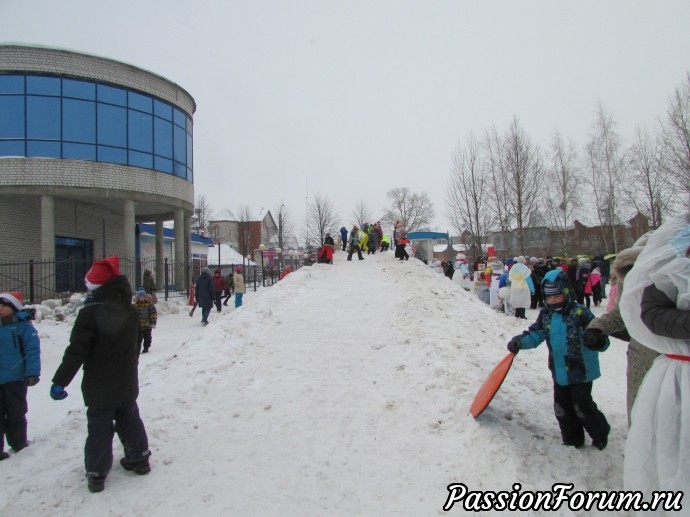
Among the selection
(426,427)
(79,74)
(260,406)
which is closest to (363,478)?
(426,427)

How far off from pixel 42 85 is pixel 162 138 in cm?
513

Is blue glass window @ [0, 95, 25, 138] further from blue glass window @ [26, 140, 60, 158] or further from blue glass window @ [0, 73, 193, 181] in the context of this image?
blue glass window @ [26, 140, 60, 158]

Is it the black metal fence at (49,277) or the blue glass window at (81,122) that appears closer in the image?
the black metal fence at (49,277)

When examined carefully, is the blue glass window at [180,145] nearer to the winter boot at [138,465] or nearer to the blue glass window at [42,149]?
the blue glass window at [42,149]

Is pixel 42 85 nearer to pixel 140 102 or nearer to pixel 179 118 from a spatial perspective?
pixel 140 102

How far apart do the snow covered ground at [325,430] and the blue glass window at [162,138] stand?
16.0 m

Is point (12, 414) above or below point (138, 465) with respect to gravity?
above

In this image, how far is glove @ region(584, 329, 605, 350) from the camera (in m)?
3.35

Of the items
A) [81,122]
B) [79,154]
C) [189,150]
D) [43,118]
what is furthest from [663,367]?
[189,150]

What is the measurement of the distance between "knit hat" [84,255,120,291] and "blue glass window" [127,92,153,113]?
2003cm

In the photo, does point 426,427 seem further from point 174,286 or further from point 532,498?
point 174,286

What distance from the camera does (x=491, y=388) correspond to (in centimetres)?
421

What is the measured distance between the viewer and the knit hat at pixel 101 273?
369cm

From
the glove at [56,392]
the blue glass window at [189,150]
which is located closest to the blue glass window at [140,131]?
the blue glass window at [189,150]
